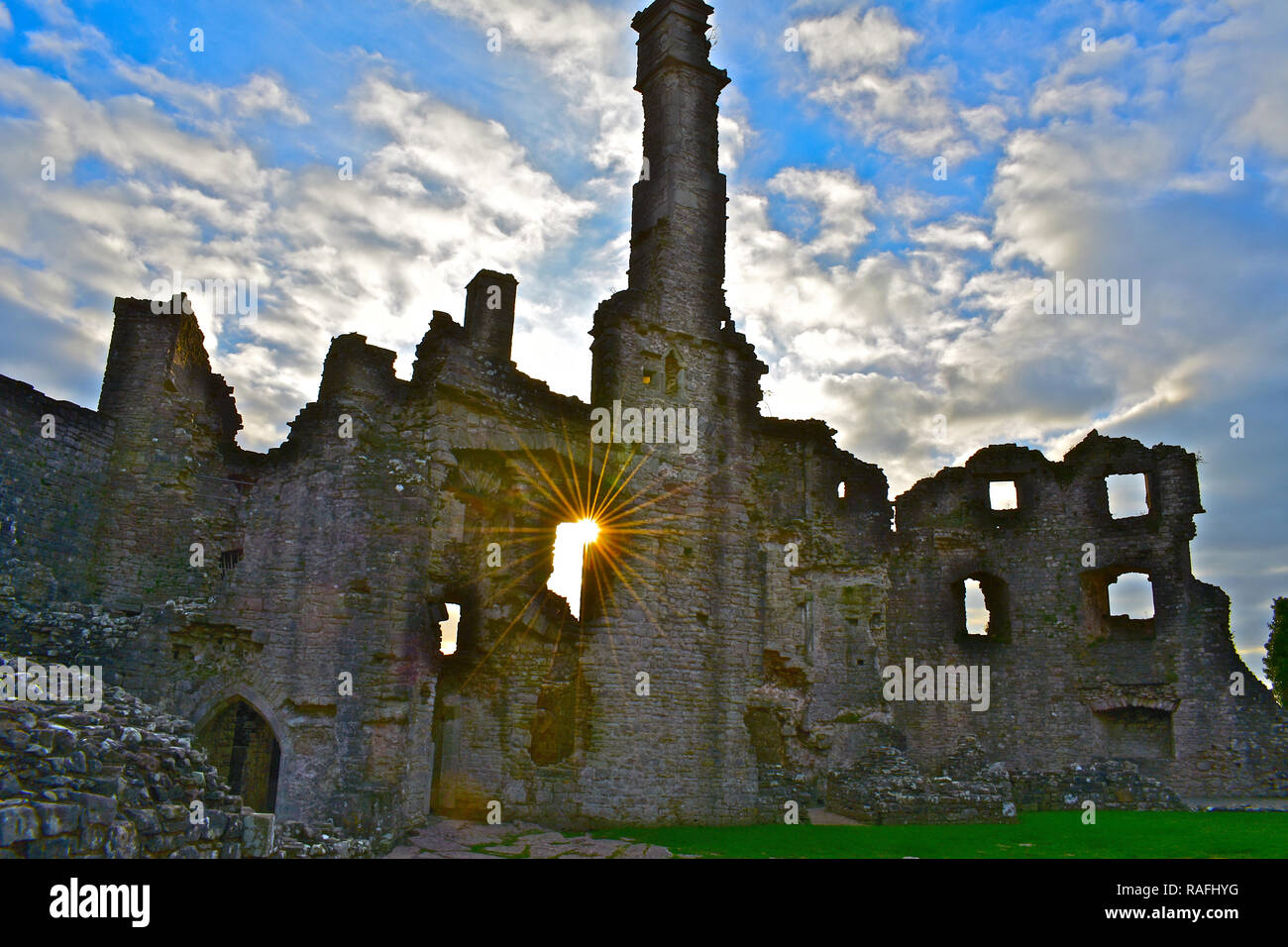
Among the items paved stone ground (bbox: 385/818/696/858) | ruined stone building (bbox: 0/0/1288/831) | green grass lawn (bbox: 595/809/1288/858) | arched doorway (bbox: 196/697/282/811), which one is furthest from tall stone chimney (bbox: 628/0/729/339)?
arched doorway (bbox: 196/697/282/811)

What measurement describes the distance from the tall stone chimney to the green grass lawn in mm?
10313

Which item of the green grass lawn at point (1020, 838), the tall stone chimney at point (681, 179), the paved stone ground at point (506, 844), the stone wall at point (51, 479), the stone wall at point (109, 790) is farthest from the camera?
the tall stone chimney at point (681, 179)

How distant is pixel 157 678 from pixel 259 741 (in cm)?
722

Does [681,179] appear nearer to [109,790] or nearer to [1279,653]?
[109,790]

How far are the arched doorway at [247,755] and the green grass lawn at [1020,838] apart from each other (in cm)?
976


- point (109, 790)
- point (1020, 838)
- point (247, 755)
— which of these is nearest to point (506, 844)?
point (1020, 838)

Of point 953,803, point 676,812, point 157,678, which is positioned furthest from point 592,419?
point 953,803

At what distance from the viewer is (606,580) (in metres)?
17.5

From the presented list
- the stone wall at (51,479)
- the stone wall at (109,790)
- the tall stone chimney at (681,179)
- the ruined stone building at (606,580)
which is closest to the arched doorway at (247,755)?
the ruined stone building at (606,580)

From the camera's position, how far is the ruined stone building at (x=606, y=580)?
1456 cm

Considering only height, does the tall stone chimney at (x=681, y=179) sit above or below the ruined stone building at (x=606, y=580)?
above

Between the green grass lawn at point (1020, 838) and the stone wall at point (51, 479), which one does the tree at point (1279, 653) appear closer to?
the green grass lawn at point (1020, 838)

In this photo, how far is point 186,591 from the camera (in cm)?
1535

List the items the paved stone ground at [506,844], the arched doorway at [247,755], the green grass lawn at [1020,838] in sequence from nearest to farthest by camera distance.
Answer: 1. the green grass lawn at [1020,838]
2. the paved stone ground at [506,844]
3. the arched doorway at [247,755]
